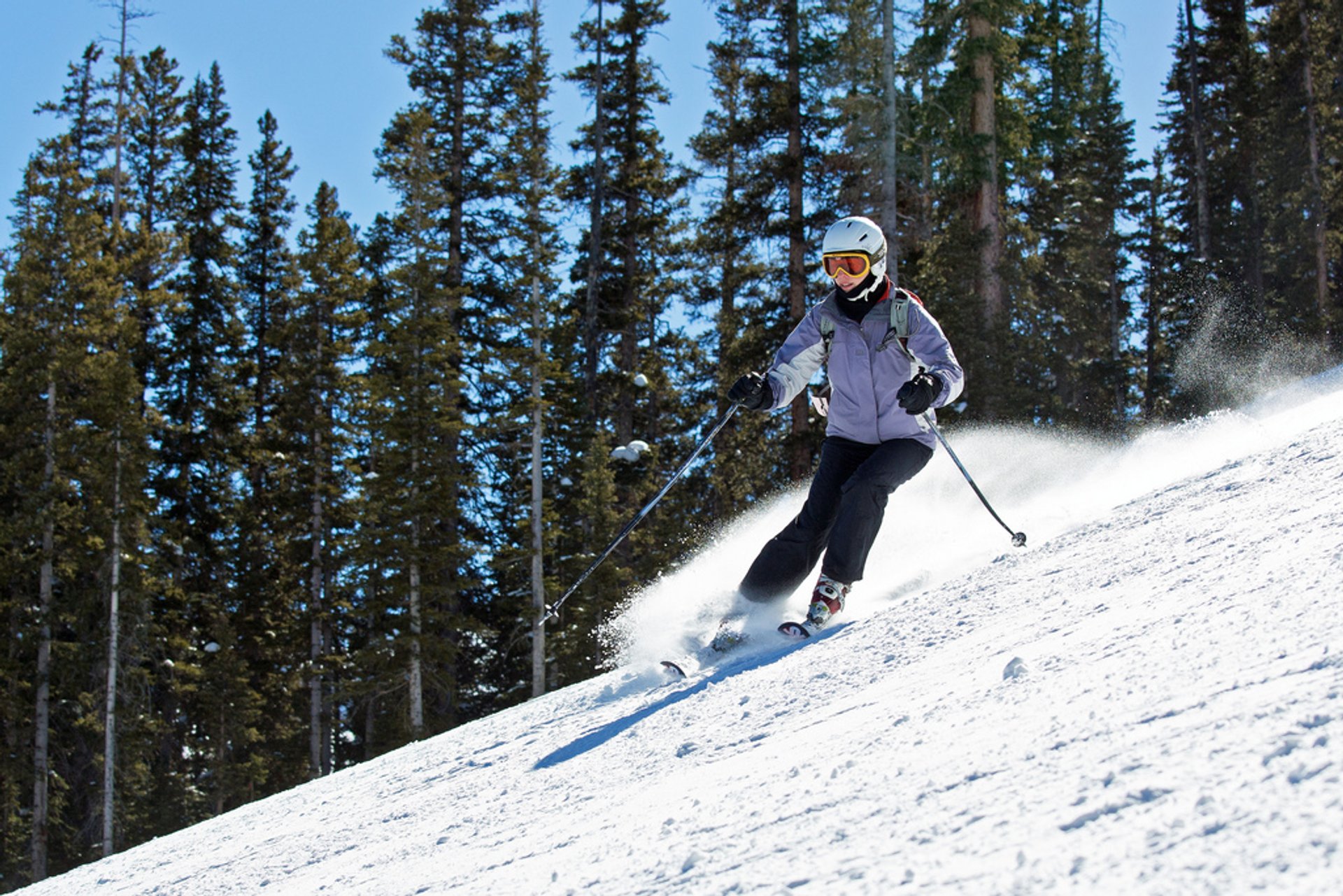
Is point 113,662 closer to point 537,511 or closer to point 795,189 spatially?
point 537,511

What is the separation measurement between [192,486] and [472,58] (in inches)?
560

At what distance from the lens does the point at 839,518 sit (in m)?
5.46

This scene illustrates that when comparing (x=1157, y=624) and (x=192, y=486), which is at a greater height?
(x=192, y=486)

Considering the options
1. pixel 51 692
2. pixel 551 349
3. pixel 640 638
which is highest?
pixel 551 349

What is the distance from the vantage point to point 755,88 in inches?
1000

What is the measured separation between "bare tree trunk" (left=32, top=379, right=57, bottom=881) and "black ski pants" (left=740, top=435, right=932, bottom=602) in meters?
22.4

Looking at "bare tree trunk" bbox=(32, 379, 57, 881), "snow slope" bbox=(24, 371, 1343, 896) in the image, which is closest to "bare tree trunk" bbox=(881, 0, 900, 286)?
"snow slope" bbox=(24, 371, 1343, 896)

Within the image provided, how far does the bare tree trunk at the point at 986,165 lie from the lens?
21922 mm

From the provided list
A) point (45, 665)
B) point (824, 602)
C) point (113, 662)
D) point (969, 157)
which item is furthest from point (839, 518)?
point (45, 665)

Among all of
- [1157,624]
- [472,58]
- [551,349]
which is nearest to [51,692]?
[551,349]

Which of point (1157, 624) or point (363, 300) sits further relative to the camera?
point (363, 300)

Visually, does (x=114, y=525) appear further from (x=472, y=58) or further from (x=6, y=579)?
(x=472, y=58)

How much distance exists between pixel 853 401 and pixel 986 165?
18.4 meters

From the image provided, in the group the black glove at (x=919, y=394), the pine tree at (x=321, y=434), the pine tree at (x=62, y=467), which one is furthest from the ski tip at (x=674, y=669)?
the pine tree at (x=321, y=434)
